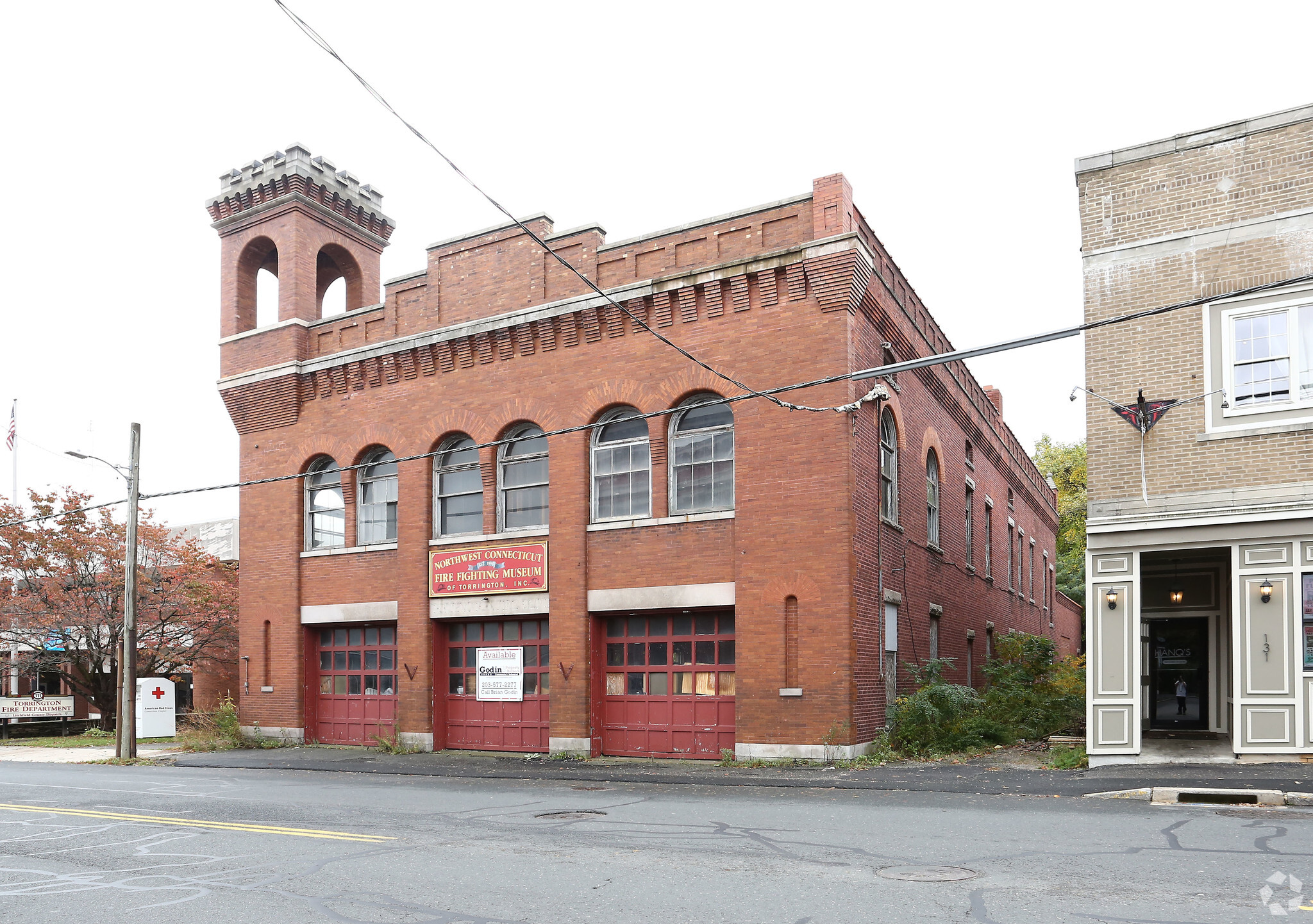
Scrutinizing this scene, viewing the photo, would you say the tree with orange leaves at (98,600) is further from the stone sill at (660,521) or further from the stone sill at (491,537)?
the stone sill at (660,521)

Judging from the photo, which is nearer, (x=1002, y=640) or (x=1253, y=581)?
(x=1253, y=581)

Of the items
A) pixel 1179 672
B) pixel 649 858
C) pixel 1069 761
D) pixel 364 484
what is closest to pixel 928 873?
pixel 649 858

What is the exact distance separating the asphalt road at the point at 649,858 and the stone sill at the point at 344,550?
879 cm

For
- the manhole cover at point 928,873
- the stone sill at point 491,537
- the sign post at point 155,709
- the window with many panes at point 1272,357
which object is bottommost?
the sign post at point 155,709

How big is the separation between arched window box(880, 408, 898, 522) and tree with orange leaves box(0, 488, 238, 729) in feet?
67.2

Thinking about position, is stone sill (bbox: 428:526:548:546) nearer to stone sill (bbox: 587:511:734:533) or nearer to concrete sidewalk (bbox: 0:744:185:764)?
stone sill (bbox: 587:511:734:533)

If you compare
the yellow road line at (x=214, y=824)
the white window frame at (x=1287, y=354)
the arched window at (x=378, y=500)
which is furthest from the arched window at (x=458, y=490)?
the white window frame at (x=1287, y=354)

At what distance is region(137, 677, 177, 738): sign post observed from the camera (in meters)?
27.5

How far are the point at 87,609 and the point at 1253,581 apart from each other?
28.6 m

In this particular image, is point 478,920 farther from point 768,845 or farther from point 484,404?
point 484,404

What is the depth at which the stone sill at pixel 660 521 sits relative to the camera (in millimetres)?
19000

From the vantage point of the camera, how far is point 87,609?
30.3 meters

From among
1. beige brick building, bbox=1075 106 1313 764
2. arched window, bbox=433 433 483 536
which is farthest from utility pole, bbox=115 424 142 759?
beige brick building, bbox=1075 106 1313 764

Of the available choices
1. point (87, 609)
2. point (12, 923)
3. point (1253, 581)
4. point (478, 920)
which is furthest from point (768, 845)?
point (87, 609)
